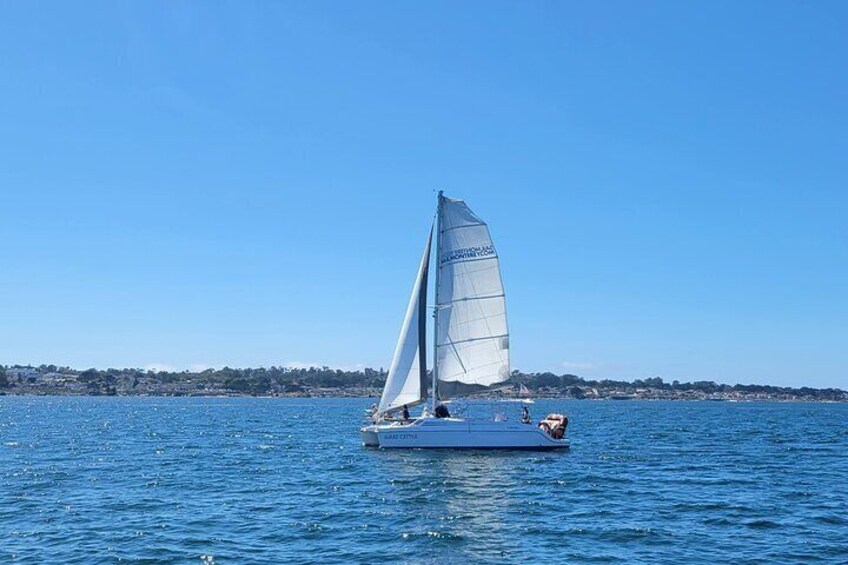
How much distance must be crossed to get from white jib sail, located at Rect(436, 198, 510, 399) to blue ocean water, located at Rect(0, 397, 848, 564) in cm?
506

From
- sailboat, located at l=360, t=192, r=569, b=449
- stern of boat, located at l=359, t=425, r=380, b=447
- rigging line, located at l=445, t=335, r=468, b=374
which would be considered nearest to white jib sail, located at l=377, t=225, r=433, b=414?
sailboat, located at l=360, t=192, r=569, b=449

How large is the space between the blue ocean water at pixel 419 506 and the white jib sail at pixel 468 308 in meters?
5.06

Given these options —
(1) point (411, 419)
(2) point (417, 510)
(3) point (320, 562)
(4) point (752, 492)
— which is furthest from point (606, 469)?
(3) point (320, 562)

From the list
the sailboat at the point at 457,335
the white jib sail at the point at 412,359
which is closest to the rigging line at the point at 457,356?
the sailboat at the point at 457,335

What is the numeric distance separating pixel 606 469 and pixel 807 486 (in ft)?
31.3

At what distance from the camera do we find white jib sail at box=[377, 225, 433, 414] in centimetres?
5072

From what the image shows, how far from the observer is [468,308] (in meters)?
50.6

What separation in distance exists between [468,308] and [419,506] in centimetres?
2076

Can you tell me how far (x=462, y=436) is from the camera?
157 ft

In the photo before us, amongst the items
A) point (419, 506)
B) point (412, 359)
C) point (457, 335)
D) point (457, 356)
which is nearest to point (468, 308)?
point (457, 335)

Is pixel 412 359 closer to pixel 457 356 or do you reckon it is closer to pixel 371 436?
pixel 457 356

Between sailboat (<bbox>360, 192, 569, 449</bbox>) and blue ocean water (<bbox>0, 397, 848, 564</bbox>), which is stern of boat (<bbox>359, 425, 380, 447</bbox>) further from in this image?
blue ocean water (<bbox>0, 397, 848, 564</bbox>)

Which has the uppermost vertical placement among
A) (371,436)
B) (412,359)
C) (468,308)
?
(468,308)

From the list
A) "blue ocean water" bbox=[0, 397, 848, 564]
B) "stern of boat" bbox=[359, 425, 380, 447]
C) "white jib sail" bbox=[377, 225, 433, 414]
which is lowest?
"blue ocean water" bbox=[0, 397, 848, 564]
